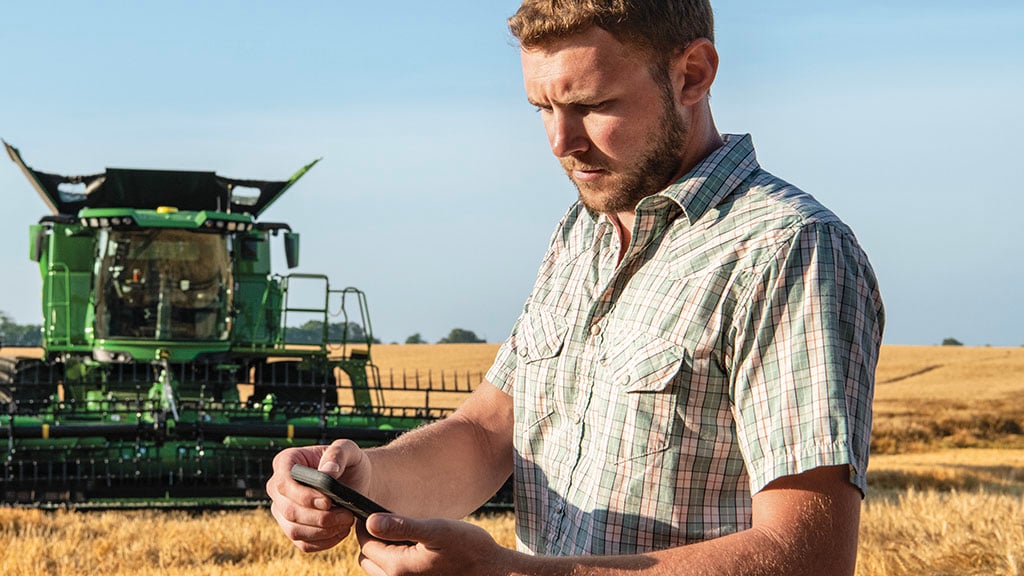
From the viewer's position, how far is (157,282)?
40.9 ft

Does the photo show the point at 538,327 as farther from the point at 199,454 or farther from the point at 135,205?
the point at 135,205

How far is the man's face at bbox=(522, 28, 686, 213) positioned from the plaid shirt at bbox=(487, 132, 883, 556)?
0.06 meters

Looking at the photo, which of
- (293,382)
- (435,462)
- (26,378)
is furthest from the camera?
(293,382)

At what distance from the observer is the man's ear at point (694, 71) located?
7.14ft

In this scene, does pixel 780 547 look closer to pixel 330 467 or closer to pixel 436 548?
pixel 436 548

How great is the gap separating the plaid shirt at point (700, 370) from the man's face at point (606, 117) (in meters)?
0.06

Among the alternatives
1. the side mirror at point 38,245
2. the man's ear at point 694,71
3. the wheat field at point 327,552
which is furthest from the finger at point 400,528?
the side mirror at point 38,245

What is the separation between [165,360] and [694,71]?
9890mm

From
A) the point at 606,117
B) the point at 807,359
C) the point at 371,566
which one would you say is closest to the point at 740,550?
the point at 807,359

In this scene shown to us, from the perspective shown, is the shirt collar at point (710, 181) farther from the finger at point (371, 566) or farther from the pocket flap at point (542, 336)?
the finger at point (371, 566)

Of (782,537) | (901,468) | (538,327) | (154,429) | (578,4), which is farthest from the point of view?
(901,468)

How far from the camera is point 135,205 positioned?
1327 cm

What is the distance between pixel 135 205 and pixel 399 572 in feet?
39.5

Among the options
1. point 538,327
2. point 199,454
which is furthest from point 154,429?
point 538,327
